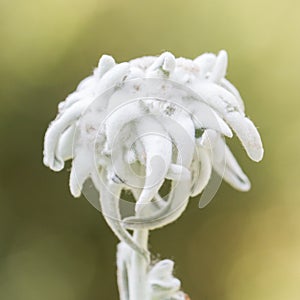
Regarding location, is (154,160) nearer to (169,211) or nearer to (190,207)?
(169,211)

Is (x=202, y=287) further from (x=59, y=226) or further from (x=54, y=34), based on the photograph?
(x=54, y=34)

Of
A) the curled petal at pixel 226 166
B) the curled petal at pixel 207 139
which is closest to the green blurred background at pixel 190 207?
the curled petal at pixel 226 166

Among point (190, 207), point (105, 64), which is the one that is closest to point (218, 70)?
point (105, 64)

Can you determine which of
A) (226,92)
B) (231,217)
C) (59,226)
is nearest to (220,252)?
(231,217)

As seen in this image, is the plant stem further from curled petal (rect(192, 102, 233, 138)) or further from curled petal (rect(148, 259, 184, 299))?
curled petal (rect(192, 102, 233, 138))

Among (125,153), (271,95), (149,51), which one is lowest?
(125,153)

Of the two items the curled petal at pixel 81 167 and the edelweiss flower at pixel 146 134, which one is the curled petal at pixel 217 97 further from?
the curled petal at pixel 81 167
